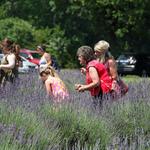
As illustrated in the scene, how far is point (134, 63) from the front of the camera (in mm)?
44344

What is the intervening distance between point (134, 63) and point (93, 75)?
3572cm

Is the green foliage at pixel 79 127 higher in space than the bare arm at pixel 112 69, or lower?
lower

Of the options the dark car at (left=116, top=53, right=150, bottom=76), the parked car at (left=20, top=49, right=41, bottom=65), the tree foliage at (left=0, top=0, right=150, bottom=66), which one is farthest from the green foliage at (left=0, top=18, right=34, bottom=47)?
the dark car at (left=116, top=53, right=150, bottom=76)

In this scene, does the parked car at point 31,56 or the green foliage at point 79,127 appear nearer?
the green foliage at point 79,127

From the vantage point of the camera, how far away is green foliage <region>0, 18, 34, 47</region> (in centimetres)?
5388

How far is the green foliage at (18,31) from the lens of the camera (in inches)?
2121

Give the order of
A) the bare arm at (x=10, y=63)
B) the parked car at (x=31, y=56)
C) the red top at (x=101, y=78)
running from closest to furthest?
the red top at (x=101, y=78)
the bare arm at (x=10, y=63)
the parked car at (x=31, y=56)

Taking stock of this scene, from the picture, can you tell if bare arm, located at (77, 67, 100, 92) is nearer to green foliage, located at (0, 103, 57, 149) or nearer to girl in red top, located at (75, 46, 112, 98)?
Answer: girl in red top, located at (75, 46, 112, 98)

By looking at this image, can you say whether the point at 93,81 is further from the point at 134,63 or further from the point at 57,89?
the point at 134,63

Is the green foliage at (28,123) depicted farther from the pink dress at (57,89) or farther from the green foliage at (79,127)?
the pink dress at (57,89)

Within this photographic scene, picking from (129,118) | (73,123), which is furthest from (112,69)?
(73,123)

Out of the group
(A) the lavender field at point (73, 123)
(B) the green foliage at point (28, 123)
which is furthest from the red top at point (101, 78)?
(B) the green foliage at point (28, 123)

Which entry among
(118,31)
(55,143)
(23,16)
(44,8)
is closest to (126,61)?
(118,31)

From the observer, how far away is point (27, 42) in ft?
182
